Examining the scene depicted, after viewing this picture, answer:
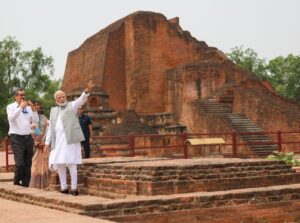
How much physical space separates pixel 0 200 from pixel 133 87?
79.3 ft

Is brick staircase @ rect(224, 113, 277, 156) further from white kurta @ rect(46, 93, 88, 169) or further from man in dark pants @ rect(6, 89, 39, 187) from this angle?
white kurta @ rect(46, 93, 88, 169)

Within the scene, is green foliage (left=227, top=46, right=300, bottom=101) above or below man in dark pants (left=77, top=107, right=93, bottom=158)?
above

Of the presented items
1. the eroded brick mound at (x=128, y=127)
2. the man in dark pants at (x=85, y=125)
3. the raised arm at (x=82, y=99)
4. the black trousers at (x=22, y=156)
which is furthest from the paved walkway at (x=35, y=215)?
the eroded brick mound at (x=128, y=127)

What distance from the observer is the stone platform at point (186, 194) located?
6.39m

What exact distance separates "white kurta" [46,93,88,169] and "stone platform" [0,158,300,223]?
0.46m

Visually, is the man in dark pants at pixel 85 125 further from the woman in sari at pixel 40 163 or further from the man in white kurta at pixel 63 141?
the man in white kurta at pixel 63 141

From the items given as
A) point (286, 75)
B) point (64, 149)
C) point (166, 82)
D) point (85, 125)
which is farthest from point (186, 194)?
point (286, 75)

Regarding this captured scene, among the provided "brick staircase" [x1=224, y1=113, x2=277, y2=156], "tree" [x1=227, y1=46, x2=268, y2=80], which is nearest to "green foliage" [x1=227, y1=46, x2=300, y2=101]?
"tree" [x1=227, y1=46, x2=268, y2=80]

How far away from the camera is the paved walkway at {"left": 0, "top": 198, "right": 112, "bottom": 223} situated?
536 centimetres

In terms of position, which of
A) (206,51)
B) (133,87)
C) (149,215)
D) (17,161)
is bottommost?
(149,215)

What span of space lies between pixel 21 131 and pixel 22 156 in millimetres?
342

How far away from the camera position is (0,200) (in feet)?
24.2

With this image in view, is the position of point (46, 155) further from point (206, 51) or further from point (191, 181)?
point (206, 51)

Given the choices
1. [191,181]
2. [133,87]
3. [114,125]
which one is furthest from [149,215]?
[133,87]
